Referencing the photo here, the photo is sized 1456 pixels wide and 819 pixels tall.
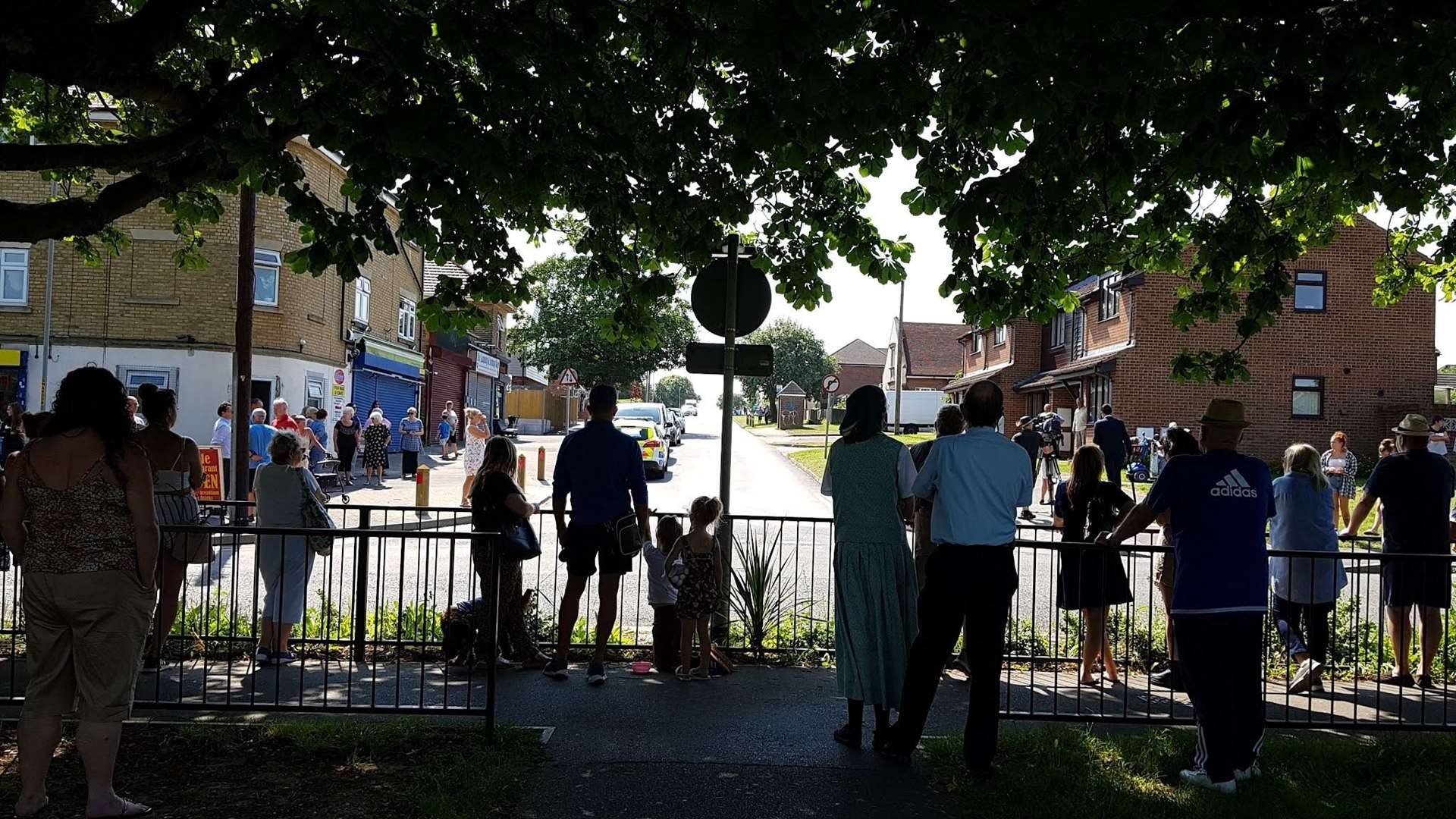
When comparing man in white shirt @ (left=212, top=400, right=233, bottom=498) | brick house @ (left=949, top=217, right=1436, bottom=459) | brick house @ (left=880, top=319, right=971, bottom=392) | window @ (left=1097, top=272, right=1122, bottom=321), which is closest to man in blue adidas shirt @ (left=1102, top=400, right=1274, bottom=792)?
man in white shirt @ (left=212, top=400, right=233, bottom=498)

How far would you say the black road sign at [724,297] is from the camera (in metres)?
8.09

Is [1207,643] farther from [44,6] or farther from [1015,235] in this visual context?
[44,6]

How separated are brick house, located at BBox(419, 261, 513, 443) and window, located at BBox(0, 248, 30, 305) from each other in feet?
39.5

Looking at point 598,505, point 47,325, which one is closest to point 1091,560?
point 598,505

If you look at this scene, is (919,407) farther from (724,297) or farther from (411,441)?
(724,297)

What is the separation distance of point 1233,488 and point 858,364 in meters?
115

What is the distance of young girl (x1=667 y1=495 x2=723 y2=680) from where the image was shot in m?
6.78

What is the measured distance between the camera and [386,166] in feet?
17.7

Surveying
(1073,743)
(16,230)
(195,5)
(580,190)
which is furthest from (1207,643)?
(16,230)

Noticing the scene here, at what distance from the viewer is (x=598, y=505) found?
679 centimetres

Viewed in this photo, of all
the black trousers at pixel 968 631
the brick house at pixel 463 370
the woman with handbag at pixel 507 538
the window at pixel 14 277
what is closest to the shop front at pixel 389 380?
the brick house at pixel 463 370

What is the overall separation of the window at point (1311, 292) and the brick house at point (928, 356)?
4442 cm

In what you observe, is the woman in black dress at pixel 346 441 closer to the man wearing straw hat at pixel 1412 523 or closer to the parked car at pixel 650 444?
the parked car at pixel 650 444

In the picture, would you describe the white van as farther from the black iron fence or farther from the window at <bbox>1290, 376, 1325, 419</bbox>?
the black iron fence
